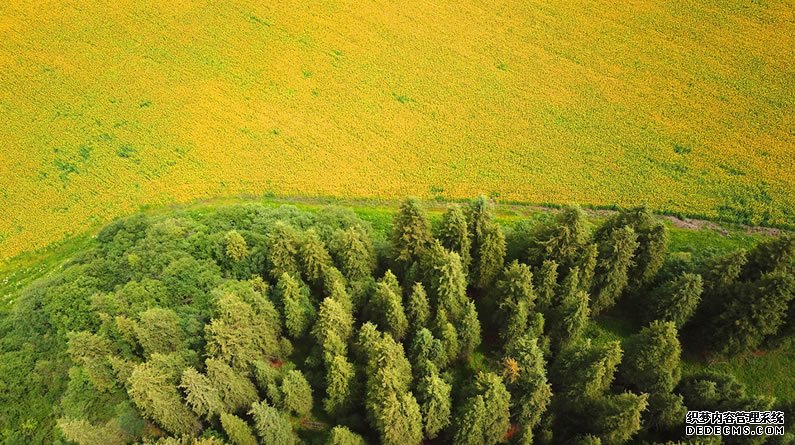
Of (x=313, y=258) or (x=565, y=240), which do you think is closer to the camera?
(x=565, y=240)

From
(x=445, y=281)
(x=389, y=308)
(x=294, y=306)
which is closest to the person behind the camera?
(x=389, y=308)

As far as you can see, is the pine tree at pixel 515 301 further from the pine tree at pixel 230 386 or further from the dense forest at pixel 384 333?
the pine tree at pixel 230 386

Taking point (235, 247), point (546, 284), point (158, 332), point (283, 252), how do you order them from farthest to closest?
point (235, 247) < point (283, 252) < point (546, 284) < point (158, 332)

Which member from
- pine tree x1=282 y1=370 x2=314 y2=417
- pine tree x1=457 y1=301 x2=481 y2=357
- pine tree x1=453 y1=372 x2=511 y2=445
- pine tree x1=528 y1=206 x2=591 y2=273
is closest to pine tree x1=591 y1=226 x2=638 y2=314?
pine tree x1=528 y1=206 x2=591 y2=273

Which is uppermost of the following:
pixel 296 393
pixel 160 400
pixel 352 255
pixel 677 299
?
pixel 677 299

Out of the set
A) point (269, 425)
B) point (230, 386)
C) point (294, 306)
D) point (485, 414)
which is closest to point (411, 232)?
point (294, 306)

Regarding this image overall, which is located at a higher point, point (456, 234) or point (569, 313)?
point (456, 234)

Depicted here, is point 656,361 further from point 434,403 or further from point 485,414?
point 434,403
